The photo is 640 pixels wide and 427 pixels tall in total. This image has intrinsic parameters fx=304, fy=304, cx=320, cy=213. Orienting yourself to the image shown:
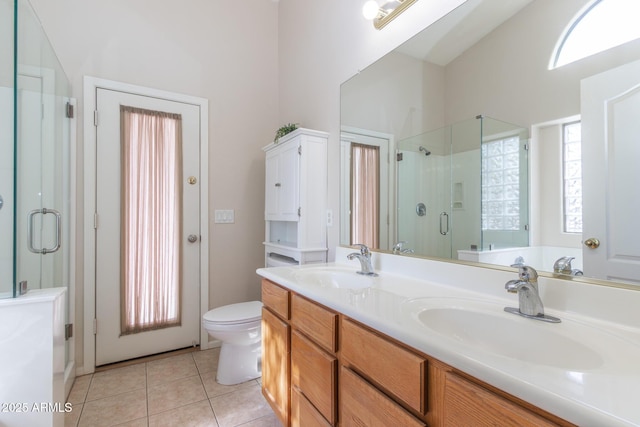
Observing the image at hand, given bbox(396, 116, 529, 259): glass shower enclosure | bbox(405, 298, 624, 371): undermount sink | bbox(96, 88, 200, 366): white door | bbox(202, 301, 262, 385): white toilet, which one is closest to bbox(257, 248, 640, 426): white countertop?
bbox(405, 298, 624, 371): undermount sink

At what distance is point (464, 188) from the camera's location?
48.6 inches

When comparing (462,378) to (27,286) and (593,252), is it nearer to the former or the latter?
(593,252)

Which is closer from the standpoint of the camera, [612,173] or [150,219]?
[612,173]

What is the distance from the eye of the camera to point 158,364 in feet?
7.38

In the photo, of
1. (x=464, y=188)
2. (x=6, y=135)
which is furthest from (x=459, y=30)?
(x=6, y=135)

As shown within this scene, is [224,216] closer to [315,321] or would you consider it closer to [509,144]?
[315,321]

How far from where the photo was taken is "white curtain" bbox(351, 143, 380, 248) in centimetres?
173

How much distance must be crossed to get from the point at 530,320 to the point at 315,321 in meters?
0.69

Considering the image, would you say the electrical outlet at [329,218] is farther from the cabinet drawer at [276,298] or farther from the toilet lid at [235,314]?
the toilet lid at [235,314]

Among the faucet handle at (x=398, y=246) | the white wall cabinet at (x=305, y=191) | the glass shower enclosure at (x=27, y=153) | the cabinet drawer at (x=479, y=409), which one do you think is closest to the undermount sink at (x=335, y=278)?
the faucet handle at (x=398, y=246)

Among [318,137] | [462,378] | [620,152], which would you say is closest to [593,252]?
[620,152]

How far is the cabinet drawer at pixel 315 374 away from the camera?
1.06 metres

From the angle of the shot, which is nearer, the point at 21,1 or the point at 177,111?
the point at 21,1

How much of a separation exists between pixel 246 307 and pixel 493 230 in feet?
5.48
